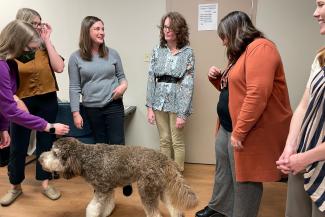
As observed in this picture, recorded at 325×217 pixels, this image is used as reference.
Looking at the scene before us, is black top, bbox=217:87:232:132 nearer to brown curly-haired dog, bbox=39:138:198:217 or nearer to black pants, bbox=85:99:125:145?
brown curly-haired dog, bbox=39:138:198:217

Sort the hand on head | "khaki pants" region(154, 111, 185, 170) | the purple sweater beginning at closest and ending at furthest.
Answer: the purple sweater → the hand on head → "khaki pants" region(154, 111, 185, 170)

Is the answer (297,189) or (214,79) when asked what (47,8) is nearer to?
(214,79)

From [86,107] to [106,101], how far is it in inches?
7.4

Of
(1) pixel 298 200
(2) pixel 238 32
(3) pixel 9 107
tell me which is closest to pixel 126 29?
(3) pixel 9 107

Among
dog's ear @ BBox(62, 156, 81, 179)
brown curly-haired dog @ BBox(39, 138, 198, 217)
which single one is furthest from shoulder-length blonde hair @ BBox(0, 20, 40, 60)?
dog's ear @ BBox(62, 156, 81, 179)

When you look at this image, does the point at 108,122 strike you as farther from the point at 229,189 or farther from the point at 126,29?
the point at 126,29

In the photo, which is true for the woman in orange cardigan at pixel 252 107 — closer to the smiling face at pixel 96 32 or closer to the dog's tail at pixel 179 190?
the dog's tail at pixel 179 190

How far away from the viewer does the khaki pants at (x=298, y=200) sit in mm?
1332

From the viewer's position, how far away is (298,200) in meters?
1.35

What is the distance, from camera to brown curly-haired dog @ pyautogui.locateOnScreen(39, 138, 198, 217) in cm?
203

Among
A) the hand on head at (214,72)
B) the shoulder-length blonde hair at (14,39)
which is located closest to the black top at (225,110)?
the hand on head at (214,72)

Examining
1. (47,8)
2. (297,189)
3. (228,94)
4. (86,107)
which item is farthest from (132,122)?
(297,189)

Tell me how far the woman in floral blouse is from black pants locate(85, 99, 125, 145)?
1.37 feet

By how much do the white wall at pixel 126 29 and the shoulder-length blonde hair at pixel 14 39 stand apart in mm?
1565
